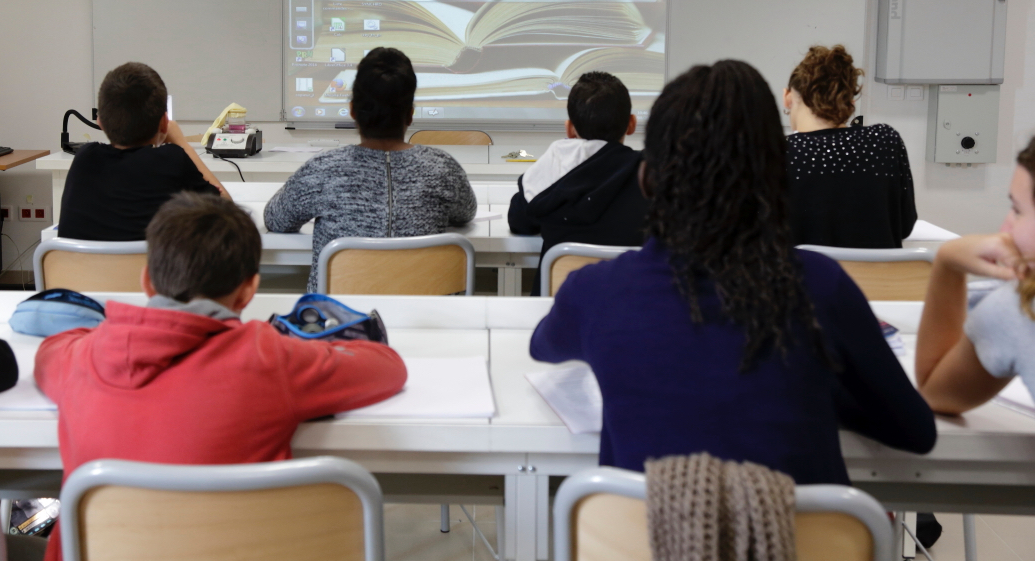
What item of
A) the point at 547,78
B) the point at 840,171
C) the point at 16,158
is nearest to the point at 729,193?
the point at 840,171

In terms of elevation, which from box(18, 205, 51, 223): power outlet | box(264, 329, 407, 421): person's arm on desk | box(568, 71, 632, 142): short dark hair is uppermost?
box(568, 71, 632, 142): short dark hair

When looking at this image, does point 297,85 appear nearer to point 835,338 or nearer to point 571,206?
point 571,206

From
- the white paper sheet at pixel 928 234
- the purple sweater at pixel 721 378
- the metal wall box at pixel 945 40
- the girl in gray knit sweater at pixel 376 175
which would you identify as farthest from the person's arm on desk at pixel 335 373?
the metal wall box at pixel 945 40

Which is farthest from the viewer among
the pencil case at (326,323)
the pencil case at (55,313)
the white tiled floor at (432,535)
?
the white tiled floor at (432,535)

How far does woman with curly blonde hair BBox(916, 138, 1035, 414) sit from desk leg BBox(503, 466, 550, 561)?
20.6 inches

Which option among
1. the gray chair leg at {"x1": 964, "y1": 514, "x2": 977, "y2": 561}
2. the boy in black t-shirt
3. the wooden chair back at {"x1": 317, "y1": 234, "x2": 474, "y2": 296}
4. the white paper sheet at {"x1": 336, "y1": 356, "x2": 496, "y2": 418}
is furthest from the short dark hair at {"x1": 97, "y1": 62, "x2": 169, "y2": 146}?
the gray chair leg at {"x1": 964, "y1": 514, "x2": 977, "y2": 561}

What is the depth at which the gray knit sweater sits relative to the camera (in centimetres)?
227

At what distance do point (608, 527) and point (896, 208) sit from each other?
177cm

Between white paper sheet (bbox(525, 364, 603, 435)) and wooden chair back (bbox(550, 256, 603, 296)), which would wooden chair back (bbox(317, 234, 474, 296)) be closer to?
wooden chair back (bbox(550, 256, 603, 296))

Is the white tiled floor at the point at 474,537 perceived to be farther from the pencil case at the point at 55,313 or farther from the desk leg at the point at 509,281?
the pencil case at the point at 55,313

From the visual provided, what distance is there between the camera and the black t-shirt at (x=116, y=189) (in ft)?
7.71

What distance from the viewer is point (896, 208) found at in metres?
2.36

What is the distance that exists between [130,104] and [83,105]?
323 centimetres

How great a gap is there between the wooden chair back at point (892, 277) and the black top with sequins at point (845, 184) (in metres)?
0.33
